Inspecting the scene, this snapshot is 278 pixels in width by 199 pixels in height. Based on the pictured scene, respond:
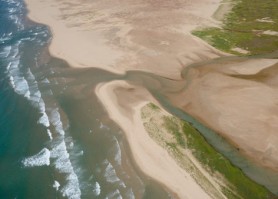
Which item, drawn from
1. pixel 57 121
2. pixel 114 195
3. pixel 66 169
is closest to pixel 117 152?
pixel 66 169

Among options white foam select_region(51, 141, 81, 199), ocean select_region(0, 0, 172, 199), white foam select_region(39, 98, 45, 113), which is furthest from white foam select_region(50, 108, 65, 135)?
white foam select_region(51, 141, 81, 199)

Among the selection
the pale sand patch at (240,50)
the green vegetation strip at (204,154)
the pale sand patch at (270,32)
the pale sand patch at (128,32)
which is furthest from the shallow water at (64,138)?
the pale sand patch at (270,32)

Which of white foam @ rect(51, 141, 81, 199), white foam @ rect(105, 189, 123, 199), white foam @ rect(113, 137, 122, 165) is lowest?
white foam @ rect(113, 137, 122, 165)

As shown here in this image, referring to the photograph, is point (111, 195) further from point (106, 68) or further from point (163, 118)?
point (106, 68)

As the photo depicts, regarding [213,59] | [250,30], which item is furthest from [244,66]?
[250,30]

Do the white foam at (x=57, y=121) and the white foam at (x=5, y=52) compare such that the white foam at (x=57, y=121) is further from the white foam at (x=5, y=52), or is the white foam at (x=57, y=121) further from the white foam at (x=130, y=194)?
the white foam at (x=5, y=52)

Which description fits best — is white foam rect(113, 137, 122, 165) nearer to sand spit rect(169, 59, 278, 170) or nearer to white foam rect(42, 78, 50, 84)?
sand spit rect(169, 59, 278, 170)
